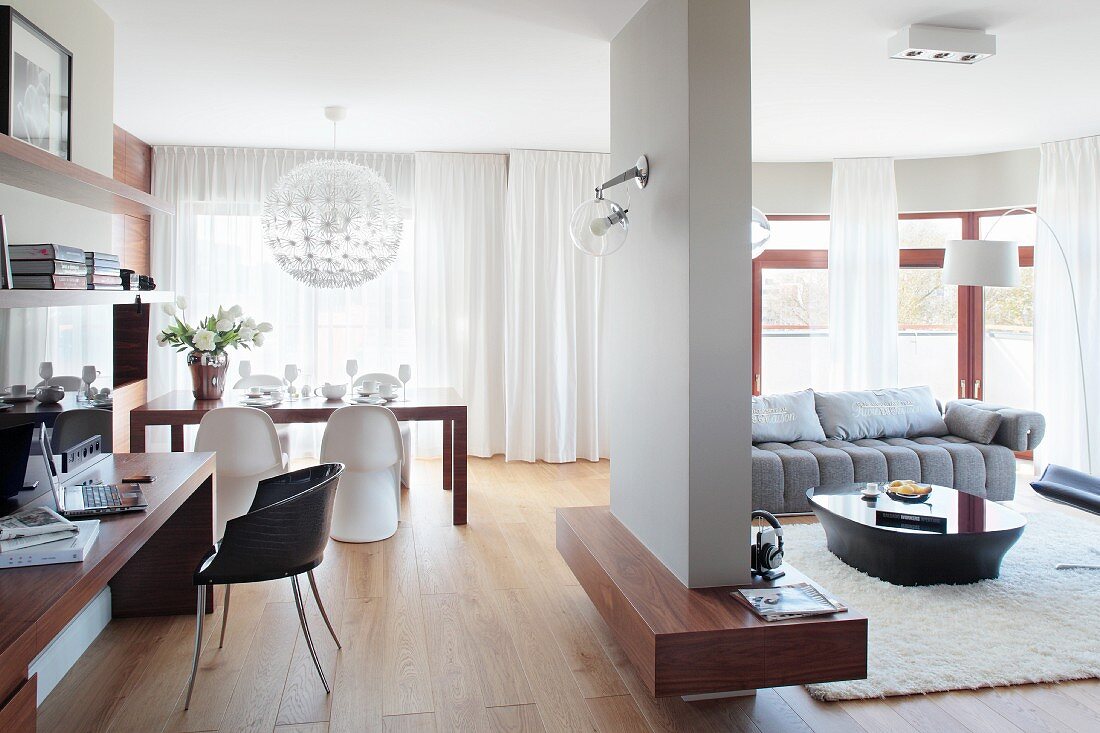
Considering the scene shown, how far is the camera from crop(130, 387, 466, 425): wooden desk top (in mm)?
4637

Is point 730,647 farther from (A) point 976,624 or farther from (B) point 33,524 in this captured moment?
(B) point 33,524

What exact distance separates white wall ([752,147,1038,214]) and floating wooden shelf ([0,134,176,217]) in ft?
17.0

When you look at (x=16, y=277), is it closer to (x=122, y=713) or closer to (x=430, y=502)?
(x=122, y=713)

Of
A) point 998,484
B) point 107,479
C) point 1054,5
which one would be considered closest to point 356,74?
point 107,479

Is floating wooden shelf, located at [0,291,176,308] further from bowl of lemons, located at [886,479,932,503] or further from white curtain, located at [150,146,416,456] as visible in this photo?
bowl of lemons, located at [886,479,932,503]

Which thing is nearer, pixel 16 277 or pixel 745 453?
pixel 16 277

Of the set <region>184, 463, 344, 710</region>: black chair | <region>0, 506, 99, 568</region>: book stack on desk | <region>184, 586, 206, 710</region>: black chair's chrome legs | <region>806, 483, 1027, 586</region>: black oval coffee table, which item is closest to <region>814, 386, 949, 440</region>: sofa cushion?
<region>806, 483, 1027, 586</region>: black oval coffee table

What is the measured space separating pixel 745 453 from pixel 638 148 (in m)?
1.42

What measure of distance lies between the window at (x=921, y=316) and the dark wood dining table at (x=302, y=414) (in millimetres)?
3228

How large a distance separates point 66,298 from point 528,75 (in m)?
2.81

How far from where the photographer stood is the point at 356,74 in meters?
4.60

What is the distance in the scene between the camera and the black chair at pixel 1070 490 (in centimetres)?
406

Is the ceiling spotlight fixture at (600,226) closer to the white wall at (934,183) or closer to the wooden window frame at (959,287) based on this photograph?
the wooden window frame at (959,287)

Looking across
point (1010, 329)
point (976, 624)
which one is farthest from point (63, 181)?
point (1010, 329)
